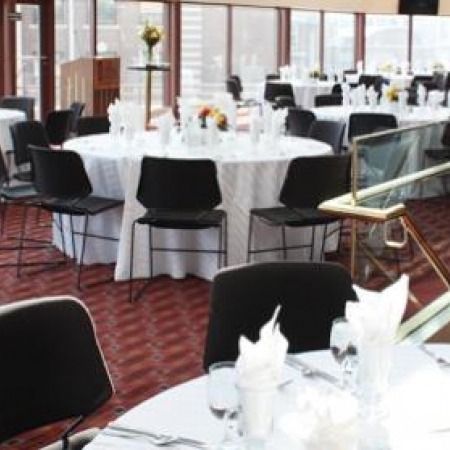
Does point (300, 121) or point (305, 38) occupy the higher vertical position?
point (305, 38)

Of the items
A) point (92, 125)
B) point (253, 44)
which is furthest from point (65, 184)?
point (253, 44)

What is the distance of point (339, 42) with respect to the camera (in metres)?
18.0

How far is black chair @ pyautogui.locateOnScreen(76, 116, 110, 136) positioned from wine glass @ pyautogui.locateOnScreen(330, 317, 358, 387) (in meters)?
5.82

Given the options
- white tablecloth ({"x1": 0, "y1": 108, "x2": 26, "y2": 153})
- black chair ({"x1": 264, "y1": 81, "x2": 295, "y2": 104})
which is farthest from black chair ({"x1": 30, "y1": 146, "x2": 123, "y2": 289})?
black chair ({"x1": 264, "y1": 81, "x2": 295, "y2": 104})

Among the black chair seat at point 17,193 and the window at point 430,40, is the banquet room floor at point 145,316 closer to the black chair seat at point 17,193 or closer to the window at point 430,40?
the black chair seat at point 17,193

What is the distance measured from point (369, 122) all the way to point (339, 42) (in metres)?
9.73

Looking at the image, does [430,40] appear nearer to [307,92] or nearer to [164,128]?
[307,92]

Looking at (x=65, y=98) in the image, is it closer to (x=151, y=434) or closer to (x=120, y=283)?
(x=120, y=283)

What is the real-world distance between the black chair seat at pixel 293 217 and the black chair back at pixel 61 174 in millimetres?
1078

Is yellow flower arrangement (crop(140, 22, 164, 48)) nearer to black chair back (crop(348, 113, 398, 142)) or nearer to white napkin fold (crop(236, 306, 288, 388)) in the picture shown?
black chair back (crop(348, 113, 398, 142))

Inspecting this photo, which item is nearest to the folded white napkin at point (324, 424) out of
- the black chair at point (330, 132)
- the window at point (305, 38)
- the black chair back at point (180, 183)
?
the black chair back at point (180, 183)

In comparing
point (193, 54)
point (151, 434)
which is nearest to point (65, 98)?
point (193, 54)

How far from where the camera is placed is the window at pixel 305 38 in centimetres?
1712

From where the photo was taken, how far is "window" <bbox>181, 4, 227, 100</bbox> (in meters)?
15.4
